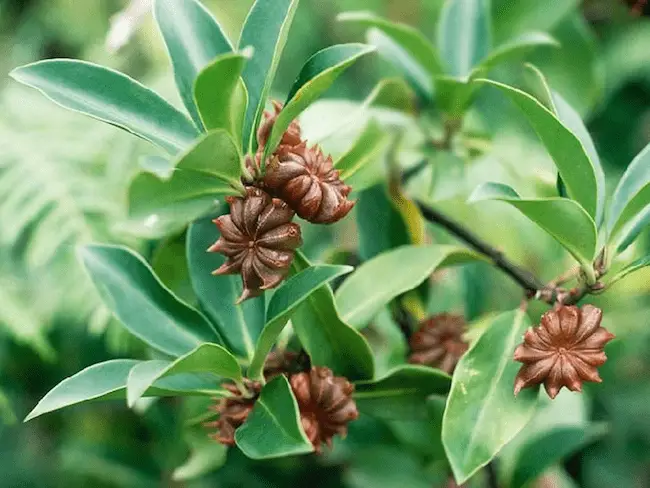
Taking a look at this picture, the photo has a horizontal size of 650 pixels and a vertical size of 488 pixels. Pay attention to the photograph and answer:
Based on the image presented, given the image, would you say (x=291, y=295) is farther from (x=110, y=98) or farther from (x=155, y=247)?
(x=155, y=247)

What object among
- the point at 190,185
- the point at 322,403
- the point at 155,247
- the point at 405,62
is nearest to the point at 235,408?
the point at 322,403

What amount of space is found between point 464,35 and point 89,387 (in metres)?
0.52

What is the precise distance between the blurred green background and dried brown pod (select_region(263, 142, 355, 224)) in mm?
167

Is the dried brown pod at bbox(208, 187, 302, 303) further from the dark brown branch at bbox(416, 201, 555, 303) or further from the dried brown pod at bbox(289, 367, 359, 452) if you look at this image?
the dark brown branch at bbox(416, 201, 555, 303)

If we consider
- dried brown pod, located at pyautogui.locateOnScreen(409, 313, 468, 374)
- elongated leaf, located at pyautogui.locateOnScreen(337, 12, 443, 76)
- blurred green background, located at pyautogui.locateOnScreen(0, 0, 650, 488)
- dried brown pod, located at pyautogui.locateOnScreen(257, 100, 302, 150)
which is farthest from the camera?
blurred green background, located at pyautogui.locateOnScreen(0, 0, 650, 488)

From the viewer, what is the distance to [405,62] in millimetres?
828

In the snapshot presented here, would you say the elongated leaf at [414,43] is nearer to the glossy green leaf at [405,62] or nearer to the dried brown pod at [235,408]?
the glossy green leaf at [405,62]

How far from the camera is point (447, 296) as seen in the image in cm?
111

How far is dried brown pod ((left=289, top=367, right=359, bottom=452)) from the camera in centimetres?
58

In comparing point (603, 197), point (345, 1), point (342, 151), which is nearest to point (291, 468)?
point (342, 151)

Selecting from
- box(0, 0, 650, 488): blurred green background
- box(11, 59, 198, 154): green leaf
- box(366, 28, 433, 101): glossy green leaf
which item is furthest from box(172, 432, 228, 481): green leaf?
box(366, 28, 433, 101): glossy green leaf

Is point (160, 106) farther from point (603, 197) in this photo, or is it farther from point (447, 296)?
point (447, 296)

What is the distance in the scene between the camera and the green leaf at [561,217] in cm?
51

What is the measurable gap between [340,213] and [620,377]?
1.04 meters
